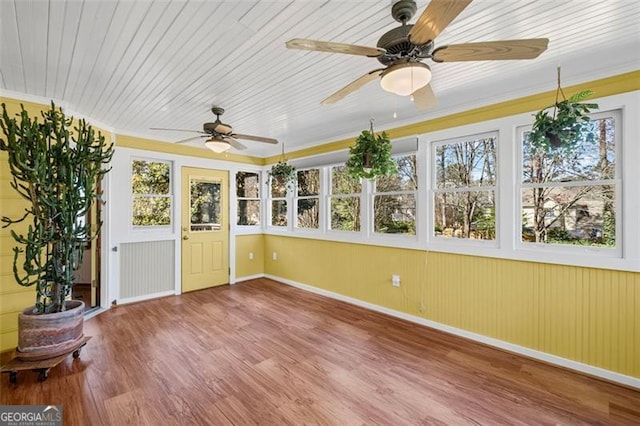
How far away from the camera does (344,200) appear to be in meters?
4.50

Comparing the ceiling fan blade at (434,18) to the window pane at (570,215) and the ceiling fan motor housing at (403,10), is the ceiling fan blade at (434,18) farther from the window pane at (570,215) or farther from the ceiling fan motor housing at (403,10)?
the window pane at (570,215)

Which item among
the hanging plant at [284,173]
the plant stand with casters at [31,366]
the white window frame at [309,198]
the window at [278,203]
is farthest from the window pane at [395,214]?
the plant stand with casters at [31,366]

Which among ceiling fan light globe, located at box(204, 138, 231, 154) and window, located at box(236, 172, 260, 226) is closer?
ceiling fan light globe, located at box(204, 138, 231, 154)

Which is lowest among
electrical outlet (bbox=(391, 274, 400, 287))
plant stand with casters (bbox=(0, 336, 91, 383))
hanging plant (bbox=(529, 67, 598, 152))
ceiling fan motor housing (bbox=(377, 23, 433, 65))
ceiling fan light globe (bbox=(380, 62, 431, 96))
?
plant stand with casters (bbox=(0, 336, 91, 383))

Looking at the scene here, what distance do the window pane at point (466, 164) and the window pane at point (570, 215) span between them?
1.46 feet

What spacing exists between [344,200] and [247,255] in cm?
246

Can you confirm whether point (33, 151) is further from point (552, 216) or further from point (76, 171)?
point (552, 216)

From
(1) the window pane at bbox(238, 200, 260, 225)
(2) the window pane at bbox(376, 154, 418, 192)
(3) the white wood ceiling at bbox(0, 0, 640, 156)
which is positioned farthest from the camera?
(1) the window pane at bbox(238, 200, 260, 225)

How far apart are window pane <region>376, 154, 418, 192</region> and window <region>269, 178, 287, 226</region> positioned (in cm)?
229

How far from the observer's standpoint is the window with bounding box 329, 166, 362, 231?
170 inches

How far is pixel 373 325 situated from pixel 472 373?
4.04ft

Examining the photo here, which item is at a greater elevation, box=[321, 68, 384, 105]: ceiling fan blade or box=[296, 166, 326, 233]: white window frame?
box=[321, 68, 384, 105]: ceiling fan blade

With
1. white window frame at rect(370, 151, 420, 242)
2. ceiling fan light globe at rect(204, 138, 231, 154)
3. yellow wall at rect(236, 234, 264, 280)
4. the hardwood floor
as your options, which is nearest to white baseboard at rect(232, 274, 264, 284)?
yellow wall at rect(236, 234, 264, 280)

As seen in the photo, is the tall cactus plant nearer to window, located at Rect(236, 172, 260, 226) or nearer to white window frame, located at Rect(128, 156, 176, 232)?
white window frame, located at Rect(128, 156, 176, 232)
